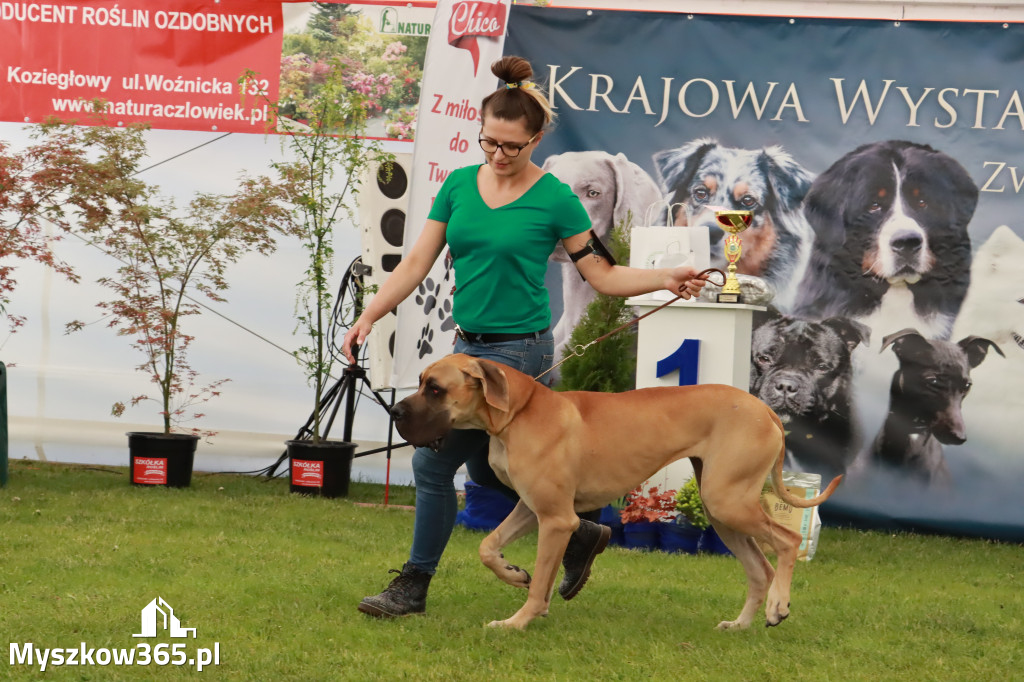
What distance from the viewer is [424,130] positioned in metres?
6.95

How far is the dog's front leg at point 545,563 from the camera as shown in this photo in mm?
4129

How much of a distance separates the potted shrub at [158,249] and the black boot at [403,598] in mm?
3910

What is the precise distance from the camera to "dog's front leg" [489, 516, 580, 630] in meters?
4.13

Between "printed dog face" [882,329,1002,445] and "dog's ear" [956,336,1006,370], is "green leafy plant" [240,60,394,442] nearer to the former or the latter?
"printed dog face" [882,329,1002,445]

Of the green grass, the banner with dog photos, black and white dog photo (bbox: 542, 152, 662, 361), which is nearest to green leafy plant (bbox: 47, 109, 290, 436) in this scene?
the green grass

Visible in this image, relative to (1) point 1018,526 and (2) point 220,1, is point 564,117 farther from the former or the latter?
(1) point 1018,526

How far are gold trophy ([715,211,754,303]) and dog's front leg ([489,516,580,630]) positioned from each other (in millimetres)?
2509

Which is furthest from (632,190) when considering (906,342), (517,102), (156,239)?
(517,102)

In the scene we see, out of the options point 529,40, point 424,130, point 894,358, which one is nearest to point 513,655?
point 424,130

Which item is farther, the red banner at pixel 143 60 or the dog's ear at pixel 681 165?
the red banner at pixel 143 60

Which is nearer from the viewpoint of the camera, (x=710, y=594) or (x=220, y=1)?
(x=710, y=594)

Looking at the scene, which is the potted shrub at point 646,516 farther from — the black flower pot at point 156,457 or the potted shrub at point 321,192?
the black flower pot at point 156,457

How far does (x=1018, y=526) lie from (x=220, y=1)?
6.43m

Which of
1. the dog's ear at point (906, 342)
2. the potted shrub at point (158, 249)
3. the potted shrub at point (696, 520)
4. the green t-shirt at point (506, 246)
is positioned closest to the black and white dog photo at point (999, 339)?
the dog's ear at point (906, 342)
